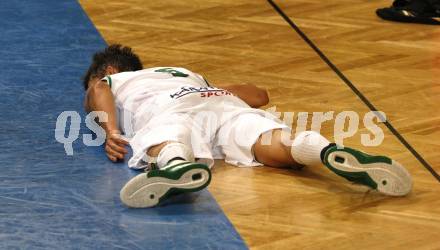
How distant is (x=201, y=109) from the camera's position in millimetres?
3951

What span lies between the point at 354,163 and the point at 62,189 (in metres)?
1.03

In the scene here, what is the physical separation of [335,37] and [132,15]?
3.79ft

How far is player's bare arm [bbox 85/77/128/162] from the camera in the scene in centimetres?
390

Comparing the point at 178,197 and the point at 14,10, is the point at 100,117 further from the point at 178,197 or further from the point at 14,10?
the point at 14,10

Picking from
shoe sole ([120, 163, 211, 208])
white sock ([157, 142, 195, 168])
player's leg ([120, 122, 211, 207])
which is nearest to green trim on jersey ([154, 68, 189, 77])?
white sock ([157, 142, 195, 168])

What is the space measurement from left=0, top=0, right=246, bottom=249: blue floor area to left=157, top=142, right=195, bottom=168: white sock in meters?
0.14

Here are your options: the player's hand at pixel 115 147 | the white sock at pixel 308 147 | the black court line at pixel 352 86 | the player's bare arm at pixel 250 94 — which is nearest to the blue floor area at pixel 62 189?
the player's hand at pixel 115 147

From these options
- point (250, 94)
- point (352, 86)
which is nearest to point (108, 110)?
point (250, 94)

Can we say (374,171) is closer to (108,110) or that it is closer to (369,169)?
(369,169)

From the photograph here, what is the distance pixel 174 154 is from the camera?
357 centimetres

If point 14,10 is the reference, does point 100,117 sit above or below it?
above

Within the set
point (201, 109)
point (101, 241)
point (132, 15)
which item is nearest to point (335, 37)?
point (132, 15)

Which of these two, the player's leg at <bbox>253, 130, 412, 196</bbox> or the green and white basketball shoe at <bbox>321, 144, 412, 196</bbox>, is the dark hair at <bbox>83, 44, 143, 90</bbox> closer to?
the player's leg at <bbox>253, 130, 412, 196</bbox>

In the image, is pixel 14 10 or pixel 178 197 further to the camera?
pixel 14 10
